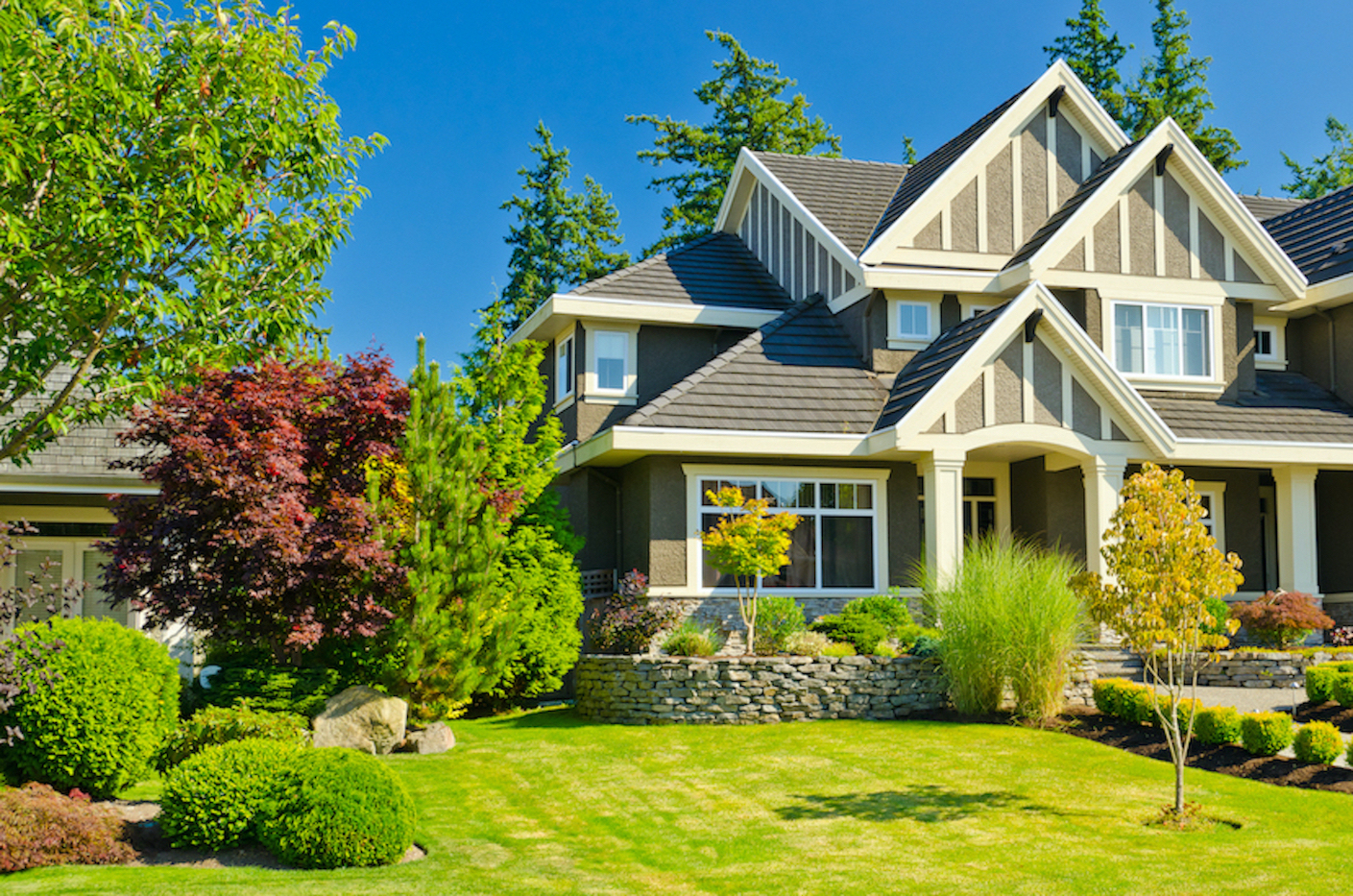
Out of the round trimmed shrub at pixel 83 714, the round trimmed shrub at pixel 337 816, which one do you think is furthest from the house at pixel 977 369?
the round trimmed shrub at pixel 337 816

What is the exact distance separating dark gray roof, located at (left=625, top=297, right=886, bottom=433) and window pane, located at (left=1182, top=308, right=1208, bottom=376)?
6.16 metres

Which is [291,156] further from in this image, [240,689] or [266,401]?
[240,689]

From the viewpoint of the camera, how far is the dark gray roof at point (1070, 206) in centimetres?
2219

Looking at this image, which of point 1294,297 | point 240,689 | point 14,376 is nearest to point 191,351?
point 14,376

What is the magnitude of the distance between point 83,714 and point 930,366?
1371 cm

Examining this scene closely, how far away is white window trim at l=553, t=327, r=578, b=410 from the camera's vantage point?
74.5 feet

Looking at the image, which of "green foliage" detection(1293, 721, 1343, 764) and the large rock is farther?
the large rock

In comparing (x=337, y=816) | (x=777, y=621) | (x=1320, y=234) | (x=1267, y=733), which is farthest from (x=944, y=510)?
(x=1320, y=234)

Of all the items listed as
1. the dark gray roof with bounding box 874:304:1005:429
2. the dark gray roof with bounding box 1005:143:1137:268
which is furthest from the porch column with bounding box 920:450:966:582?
the dark gray roof with bounding box 1005:143:1137:268

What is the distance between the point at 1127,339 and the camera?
22281 mm

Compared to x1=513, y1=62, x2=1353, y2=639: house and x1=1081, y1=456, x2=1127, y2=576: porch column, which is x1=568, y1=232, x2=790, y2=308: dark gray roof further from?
x1=1081, y1=456, x2=1127, y2=576: porch column

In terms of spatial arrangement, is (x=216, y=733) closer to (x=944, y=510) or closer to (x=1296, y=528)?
(x=944, y=510)

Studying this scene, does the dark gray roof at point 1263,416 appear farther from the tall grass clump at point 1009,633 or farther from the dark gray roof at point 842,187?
the tall grass clump at point 1009,633

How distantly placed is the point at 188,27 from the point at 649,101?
30991 mm
